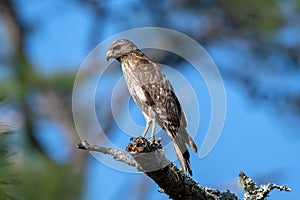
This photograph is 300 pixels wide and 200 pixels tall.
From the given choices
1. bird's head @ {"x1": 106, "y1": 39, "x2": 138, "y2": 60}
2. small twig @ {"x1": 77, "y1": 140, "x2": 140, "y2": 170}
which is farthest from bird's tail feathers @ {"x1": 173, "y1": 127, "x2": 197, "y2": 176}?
bird's head @ {"x1": 106, "y1": 39, "x2": 138, "y2": 60}

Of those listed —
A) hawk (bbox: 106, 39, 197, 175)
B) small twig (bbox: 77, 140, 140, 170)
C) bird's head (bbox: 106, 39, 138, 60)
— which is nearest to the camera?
small twig (bbox: 77, 140, 140, 170)

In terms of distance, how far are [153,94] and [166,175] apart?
90 cm

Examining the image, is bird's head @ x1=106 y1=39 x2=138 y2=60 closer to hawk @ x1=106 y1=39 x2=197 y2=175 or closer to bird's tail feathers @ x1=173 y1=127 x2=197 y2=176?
hawk @ x1=106 y1=39 x2=197 y2=175

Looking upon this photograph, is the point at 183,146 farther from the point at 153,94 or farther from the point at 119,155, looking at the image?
the point at 119,155

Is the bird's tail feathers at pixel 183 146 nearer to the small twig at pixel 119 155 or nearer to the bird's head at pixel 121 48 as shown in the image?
the small twig at pixel 119 155

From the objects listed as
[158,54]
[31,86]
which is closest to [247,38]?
[158,54]

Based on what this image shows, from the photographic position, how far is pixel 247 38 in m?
8.93

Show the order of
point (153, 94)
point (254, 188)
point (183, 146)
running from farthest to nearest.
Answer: point (153, 94), point (183, 146), point (254, 188)

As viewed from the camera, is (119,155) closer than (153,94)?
Yes

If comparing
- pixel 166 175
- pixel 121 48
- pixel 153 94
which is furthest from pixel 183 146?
pixel 121 48

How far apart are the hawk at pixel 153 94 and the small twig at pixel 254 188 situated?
366mm

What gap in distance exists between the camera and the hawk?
2674 mm

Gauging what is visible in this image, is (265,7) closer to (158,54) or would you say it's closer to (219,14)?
(219,14)

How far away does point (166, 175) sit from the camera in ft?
6.72
